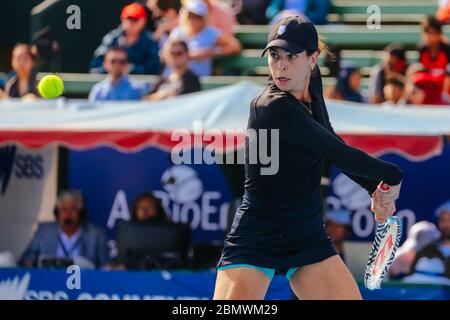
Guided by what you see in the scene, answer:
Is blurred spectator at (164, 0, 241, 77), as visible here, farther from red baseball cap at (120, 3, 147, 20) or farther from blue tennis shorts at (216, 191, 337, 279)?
blue tennis shorts at (216, 191, 337, 279)

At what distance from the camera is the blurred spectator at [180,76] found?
34.1 ft

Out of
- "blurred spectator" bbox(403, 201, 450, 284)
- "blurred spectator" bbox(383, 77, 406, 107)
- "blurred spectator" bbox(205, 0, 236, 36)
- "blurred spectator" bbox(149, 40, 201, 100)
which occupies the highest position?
"blurred spectator" bbox(205, 0, 236, 36)

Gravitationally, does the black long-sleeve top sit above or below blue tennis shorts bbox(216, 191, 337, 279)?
above

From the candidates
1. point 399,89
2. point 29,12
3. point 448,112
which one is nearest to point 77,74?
point 29,12

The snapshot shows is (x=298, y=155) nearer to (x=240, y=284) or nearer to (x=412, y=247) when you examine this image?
(x=240, y=284)

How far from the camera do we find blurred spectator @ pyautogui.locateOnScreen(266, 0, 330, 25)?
1159cm

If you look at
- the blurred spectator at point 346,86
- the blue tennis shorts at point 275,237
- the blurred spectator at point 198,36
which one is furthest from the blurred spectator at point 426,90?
the blue tennis shorts at point 275,237

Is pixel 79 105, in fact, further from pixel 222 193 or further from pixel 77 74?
pixel 77 74

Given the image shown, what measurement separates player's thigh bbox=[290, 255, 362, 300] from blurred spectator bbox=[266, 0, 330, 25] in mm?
6702

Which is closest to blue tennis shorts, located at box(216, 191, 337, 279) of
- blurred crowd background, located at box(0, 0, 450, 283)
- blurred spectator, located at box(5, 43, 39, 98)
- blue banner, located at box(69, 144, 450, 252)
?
blurred crowd background, located at box(0, 0, 450, 283)

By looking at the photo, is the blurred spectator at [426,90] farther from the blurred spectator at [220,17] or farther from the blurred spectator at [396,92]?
the blurred spectator at [220,17]

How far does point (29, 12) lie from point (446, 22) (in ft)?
14.6

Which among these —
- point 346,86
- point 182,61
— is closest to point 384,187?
point 182,61

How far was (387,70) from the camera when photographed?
1082 cm
